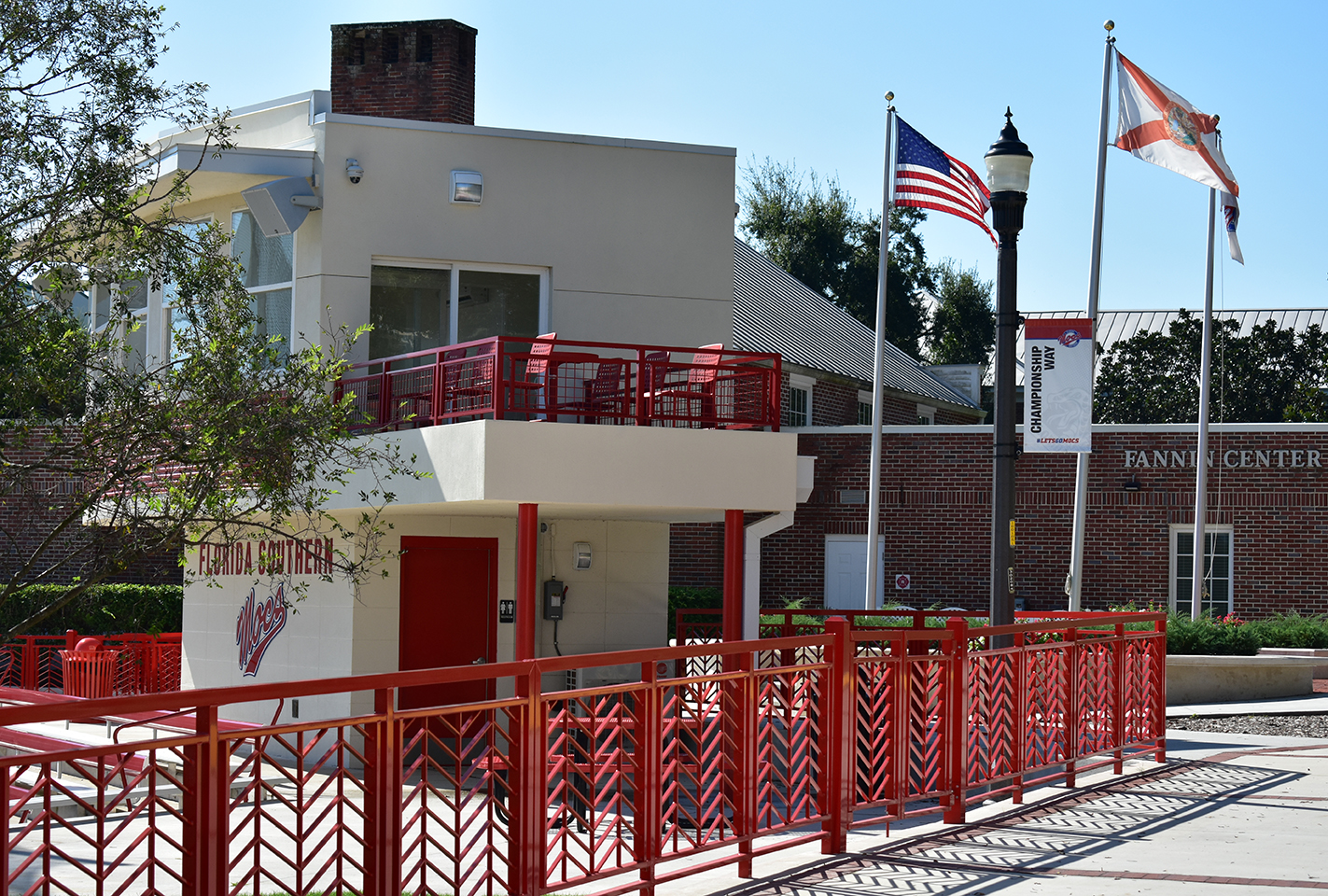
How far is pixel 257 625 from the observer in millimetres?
16484

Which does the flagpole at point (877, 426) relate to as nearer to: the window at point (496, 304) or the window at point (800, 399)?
the window at point (800, 399)

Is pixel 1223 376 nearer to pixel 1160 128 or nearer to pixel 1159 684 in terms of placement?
pixel 1160 128

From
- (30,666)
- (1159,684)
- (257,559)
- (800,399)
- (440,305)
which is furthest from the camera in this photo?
(800,399)

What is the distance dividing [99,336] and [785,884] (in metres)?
6.71

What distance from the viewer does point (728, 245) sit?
55.4ft

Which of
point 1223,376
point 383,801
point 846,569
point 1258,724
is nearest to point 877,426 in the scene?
point 846,569

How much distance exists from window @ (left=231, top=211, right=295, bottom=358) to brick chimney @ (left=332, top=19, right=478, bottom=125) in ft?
7.85

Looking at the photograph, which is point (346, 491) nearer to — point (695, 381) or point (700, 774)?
point (695, 381)

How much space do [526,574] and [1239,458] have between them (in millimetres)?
15587

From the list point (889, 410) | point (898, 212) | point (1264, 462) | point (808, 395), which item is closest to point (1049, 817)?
point (1264, 462)

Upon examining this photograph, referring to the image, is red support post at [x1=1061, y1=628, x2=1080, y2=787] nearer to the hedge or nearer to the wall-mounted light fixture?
the wall-mounted light fixture

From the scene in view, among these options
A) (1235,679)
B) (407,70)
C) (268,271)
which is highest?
(407,70)

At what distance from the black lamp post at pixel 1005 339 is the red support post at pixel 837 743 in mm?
2339

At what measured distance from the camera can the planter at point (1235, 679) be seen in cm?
1852
